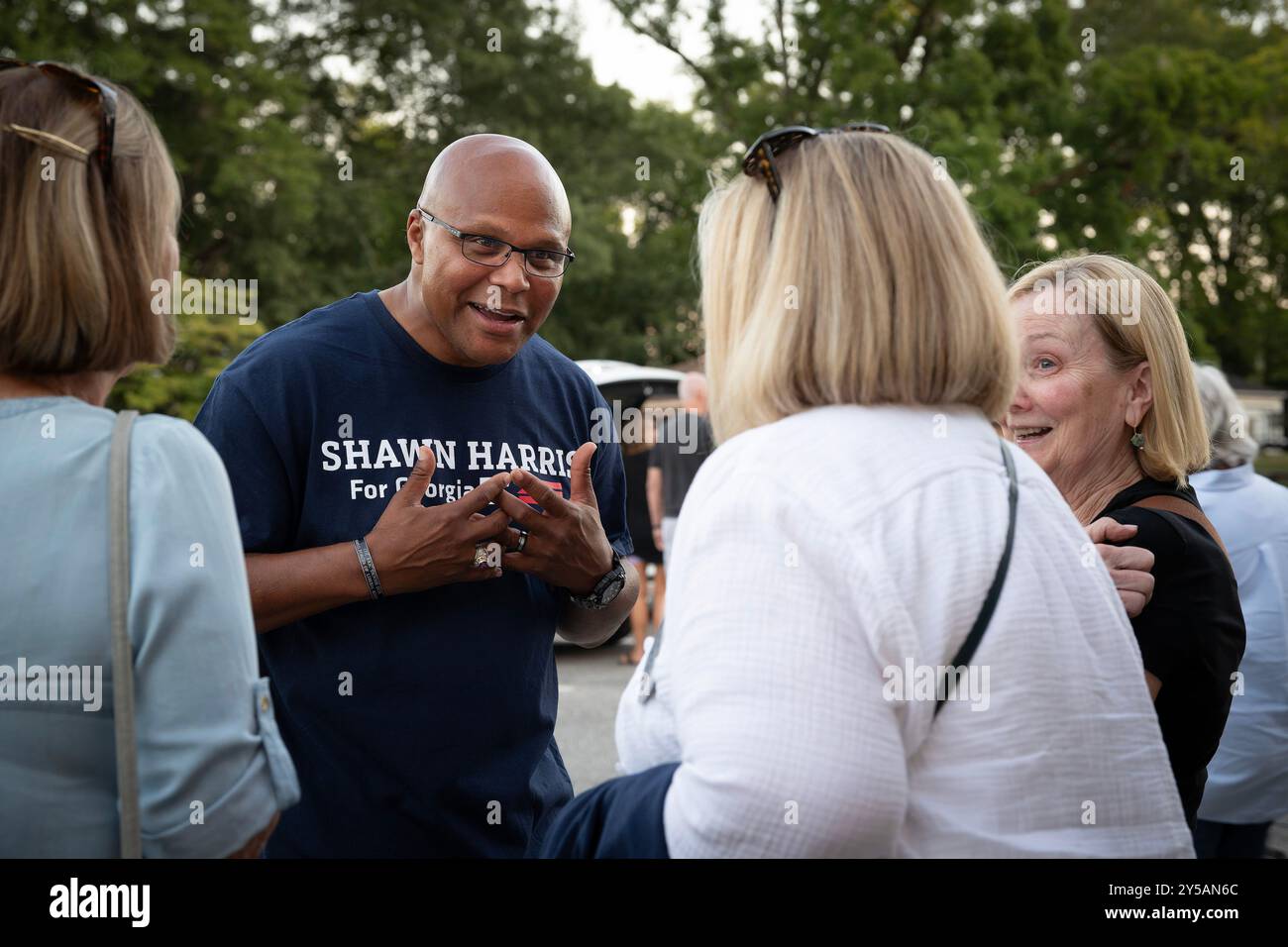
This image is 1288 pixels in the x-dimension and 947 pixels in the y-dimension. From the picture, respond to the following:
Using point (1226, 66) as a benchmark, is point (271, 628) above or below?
below

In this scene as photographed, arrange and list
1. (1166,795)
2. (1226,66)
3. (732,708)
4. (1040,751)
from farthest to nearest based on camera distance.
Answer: (1226,66), (1166,795), (1040,751), (732,708)

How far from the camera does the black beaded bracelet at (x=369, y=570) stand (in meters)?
2.34

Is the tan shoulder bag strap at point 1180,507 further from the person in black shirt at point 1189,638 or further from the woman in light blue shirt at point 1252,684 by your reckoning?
the woman in light blue shirt at point 1252,684

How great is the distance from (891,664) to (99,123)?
130 cm

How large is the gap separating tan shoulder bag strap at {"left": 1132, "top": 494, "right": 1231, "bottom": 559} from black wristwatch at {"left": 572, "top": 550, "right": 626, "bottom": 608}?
113 cm

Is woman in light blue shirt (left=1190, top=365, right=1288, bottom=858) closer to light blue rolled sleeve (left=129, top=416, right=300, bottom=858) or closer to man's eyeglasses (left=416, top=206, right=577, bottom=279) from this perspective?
man's eyeglasses (left=416, top=206, right=577, bottom=279)

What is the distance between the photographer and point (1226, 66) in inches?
937

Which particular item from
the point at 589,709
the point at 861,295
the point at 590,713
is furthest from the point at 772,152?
the point at 589,709

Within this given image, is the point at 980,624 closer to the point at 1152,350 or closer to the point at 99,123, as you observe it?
the point at 1152,350

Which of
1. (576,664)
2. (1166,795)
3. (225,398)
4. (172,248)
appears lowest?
(576,664)

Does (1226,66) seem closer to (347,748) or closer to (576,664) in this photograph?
(576,664)

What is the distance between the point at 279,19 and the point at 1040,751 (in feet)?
84.9

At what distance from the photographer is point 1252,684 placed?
3668mm

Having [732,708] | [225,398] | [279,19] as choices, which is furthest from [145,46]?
[732,708]
